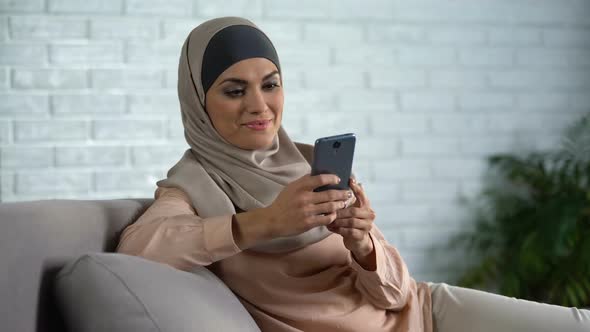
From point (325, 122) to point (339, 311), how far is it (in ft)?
6.03

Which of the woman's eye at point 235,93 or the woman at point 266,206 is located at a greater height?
the woman's eye at point 235,93

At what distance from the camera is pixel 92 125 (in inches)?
124

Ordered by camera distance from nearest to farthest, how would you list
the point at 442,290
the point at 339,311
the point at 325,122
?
1. the point at 339,311
2. the point at 442,290
3. the point at 325,122

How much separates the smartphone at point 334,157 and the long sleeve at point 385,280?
0.70 ft

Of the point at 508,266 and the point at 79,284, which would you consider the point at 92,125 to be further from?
the point at 79,284

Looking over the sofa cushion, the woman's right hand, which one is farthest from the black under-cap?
the sofa cushion

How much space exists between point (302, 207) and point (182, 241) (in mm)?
212

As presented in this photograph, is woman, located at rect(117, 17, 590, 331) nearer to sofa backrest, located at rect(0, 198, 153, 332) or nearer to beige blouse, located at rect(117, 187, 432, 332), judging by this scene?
beige blouse, located at rect(117, 187, 432, 332)

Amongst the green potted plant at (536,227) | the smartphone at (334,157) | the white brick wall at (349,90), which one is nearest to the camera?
the smartphone at (334,157)

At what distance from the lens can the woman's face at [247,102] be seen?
161cm

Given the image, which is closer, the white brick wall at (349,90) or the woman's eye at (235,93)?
the woman's eye at (235,93)

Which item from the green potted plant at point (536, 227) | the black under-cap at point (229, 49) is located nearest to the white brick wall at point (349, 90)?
the green potted plant at point (536, 227)

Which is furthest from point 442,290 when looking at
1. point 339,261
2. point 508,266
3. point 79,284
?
point 508,266

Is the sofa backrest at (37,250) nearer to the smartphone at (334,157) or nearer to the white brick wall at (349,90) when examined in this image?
the smartphone at (334,157)
